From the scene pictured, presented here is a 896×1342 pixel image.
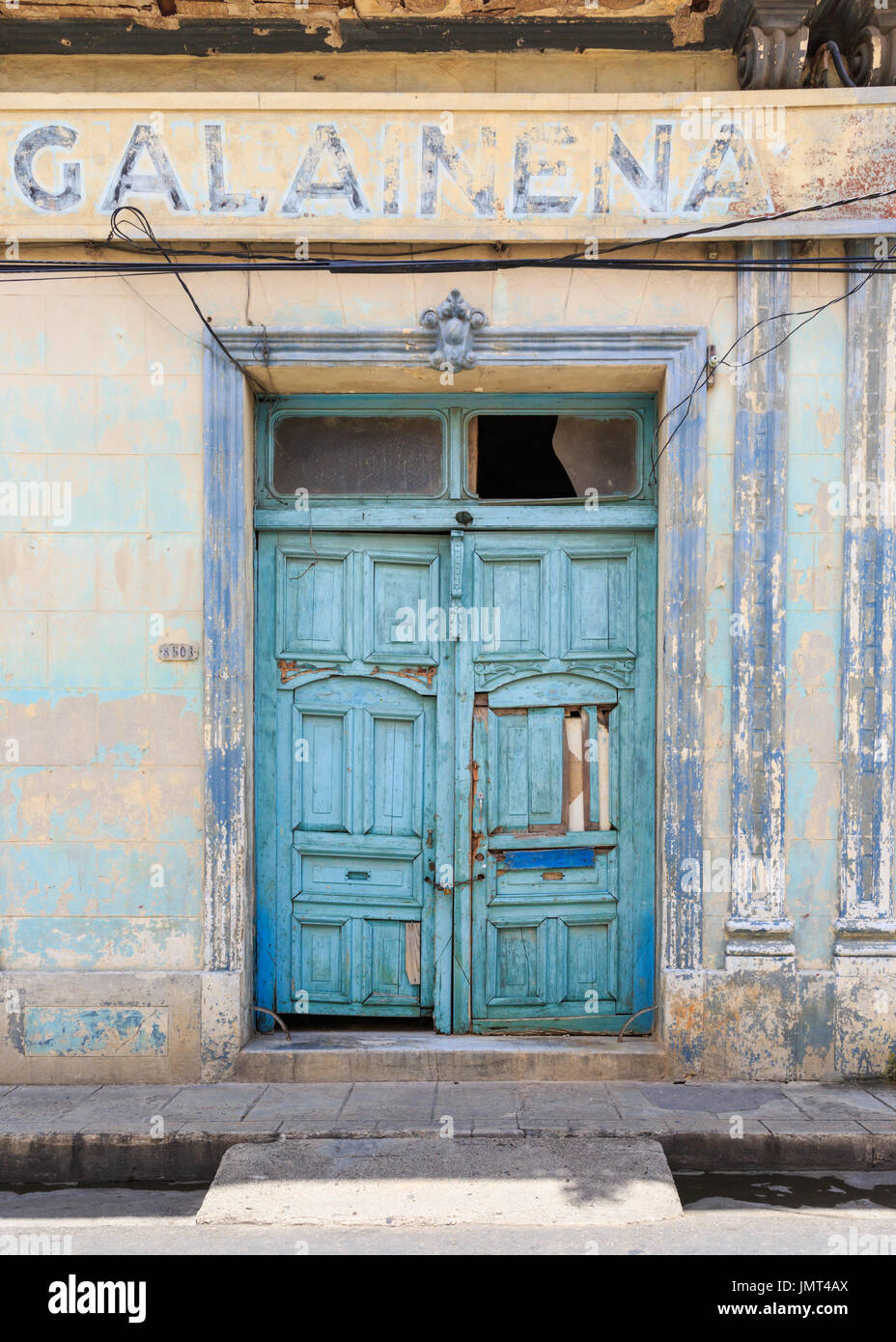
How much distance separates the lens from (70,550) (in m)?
5.56

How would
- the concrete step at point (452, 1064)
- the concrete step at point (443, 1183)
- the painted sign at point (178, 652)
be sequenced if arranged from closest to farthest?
the concrete step at point (443, 1183) < the concrete step at point (452, 1064) < the painted sign at point (178, 652)

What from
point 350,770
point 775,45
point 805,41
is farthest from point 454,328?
point 350,770

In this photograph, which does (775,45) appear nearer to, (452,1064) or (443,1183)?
(452,1064)

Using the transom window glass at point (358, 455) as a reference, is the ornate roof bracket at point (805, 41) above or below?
above

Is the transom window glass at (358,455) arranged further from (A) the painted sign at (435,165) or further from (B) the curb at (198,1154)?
(B) the curb at (198,1154)

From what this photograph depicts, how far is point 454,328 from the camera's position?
17.9 feet

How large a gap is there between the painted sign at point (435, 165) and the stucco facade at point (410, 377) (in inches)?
0.8

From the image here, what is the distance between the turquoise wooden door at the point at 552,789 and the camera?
5801 millimetres

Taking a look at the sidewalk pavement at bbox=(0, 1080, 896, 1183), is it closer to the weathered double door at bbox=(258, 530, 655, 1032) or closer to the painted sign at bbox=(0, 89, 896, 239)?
the weathered double door at bbox=(258, 530, 655, 1032)

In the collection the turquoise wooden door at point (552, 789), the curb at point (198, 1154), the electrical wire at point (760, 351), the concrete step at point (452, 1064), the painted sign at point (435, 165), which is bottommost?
the curb at point (198, 1154)

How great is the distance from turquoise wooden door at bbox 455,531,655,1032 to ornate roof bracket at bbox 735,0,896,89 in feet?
8.20

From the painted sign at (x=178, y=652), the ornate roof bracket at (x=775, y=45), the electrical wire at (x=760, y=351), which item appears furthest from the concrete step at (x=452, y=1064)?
the ornate roof bracket at (x=775, y=45)

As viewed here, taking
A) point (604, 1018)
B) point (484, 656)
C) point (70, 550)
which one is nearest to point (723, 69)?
point (484, 656)

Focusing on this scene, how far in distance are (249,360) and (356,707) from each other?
6.41 feet
